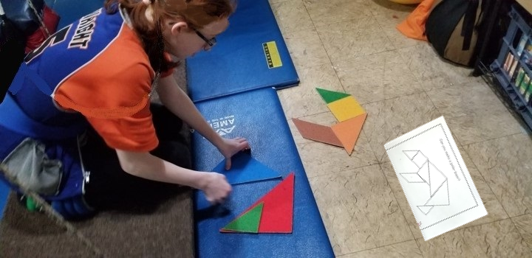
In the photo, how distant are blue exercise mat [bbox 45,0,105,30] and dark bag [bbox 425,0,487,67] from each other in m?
1.45

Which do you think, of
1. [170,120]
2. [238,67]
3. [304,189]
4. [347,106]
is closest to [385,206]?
[304,189]

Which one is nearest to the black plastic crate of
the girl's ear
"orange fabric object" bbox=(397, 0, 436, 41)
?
"orange fabric object" bbox=(397, 0, 436, 41)

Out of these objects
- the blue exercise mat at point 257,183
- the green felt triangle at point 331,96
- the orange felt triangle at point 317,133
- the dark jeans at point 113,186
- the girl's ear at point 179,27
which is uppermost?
the girl's ear at point 179,27

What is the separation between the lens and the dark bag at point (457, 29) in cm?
175

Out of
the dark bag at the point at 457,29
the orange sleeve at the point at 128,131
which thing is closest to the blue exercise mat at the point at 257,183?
the orange sleeve at the point at 128,131

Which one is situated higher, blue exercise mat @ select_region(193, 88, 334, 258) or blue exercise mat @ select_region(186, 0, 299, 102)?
blue exercise mat @ select_region(193, 88, 334, 258)

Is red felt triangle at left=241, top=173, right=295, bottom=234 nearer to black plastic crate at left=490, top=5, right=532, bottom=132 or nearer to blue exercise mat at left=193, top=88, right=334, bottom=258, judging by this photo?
blue exercise mat at left=193, top=88, right=334, bottom=258

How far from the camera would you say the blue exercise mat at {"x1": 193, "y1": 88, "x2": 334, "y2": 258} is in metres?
1.07

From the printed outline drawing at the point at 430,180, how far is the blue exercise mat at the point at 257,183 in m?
0.28

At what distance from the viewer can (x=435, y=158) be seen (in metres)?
1.06

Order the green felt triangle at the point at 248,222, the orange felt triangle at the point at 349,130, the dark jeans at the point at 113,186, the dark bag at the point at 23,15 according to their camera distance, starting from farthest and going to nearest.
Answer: the dark bag at the point at 23,15
the orange felt triangle at the point at 349,130
the green felt triangle at the point at 248,222
the dark jeans at the point at 113,186

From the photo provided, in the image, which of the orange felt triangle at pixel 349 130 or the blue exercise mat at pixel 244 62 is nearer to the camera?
the orange felt triangle at pixel 349 130

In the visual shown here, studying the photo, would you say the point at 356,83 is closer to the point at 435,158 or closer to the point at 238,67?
the point at 238,67

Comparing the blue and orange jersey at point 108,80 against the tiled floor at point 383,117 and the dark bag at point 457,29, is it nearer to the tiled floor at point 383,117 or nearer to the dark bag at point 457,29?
the tiled floor at point 383,117
